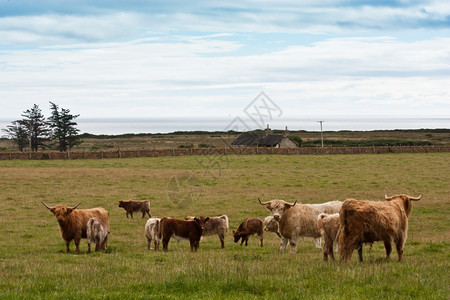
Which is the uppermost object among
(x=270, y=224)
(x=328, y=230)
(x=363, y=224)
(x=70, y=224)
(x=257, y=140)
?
(x=257, y=140)

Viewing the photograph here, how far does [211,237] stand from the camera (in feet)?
64.5

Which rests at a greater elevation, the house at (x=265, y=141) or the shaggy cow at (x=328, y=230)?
the house at (x=265, y=141)

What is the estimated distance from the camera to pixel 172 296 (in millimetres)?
7930

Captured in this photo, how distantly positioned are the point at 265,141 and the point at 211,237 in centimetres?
6405

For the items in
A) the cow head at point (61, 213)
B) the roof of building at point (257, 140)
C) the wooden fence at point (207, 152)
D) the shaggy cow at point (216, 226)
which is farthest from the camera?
the roof of building at point (257, 140)

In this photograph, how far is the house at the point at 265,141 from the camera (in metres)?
82.1

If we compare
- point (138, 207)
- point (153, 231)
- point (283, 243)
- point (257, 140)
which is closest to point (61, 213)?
point (153, 231)

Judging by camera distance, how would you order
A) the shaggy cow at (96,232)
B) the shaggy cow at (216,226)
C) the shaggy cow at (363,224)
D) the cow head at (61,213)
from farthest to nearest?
the shaggy cow at (216,226)
the cow head at (61,213)
the shaggy cow at (96,232)
the shaggy cow at (363,224)

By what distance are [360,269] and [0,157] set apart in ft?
183

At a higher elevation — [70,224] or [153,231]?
[70,224]

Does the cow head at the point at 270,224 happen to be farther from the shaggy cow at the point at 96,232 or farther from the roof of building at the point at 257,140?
the roof of building at the point at 257,140

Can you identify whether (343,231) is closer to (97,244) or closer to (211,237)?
(97,244)

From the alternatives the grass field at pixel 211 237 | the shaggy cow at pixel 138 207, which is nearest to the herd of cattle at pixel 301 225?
the grass field at pixel 211 237

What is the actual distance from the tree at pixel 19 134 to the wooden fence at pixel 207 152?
116ft
